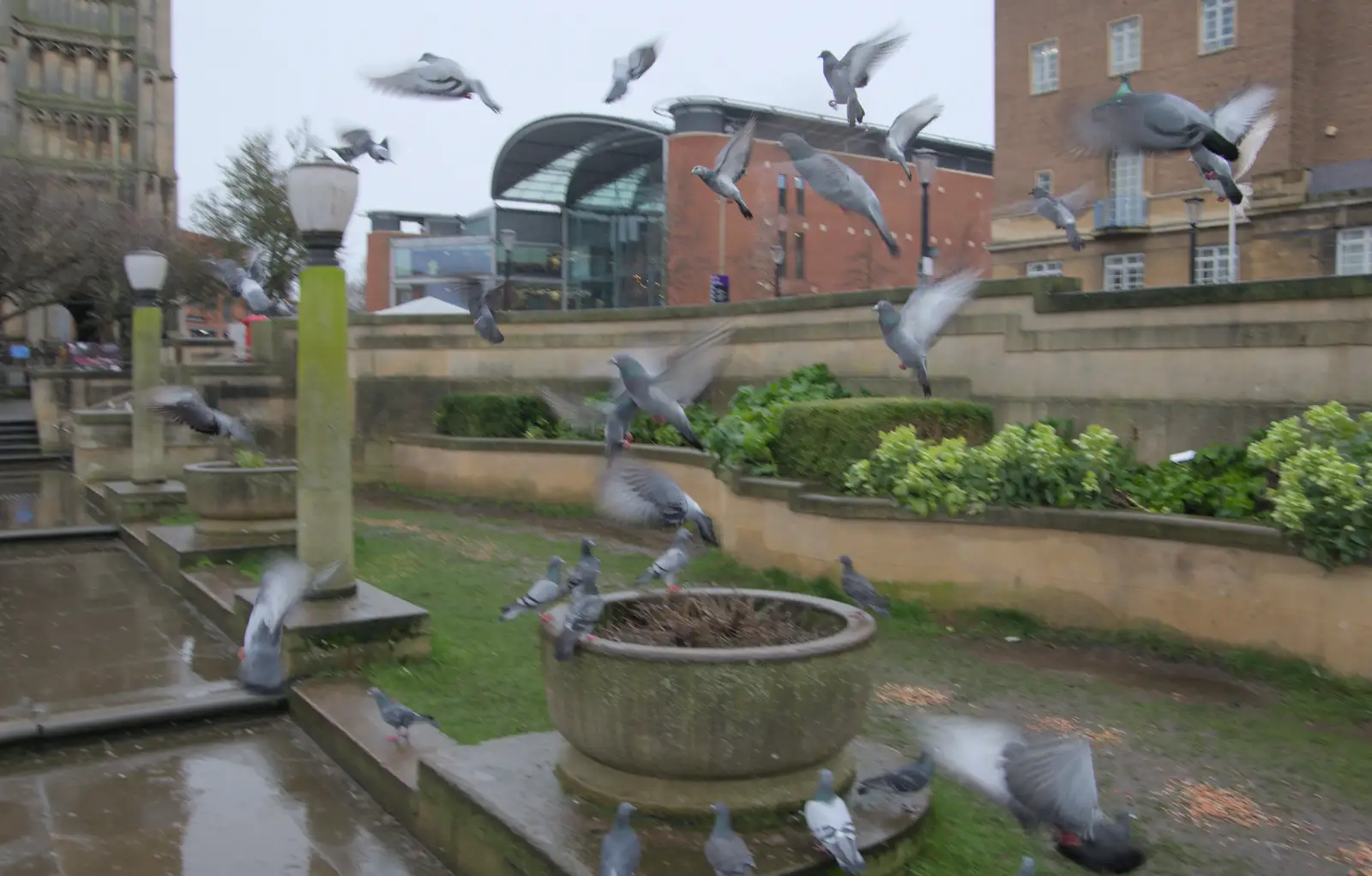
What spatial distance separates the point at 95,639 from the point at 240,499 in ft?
8.00

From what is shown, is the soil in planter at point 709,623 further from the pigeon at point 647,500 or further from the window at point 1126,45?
the window at point 1126,45

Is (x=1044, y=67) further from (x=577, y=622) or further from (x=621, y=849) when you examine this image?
(x=621, y=849)

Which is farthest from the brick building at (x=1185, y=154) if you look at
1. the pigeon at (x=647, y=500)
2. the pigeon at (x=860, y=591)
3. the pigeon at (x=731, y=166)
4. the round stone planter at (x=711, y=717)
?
the round stone planter at (x=711, y=717)

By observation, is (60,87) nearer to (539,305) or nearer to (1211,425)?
(539,305)

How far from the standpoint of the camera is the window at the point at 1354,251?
90.6ft

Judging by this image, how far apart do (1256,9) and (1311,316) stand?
26.2 meters

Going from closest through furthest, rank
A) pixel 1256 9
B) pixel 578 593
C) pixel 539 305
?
pixel 578 593
pixel 1256 9
pixel 539 305

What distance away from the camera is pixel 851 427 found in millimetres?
9289

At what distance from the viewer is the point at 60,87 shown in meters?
59.8

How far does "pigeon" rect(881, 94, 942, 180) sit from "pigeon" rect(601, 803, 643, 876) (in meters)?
6.21

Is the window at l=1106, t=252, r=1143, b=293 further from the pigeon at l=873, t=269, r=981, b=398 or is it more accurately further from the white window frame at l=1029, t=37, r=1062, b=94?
the pigeon at l=873, t=269, r=981, b=398

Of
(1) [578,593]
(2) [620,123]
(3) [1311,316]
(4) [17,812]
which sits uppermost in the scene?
(2) [620,123]

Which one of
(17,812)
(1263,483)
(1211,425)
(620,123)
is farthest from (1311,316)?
(620,123)

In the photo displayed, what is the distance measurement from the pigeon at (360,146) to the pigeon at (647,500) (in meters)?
4.84
